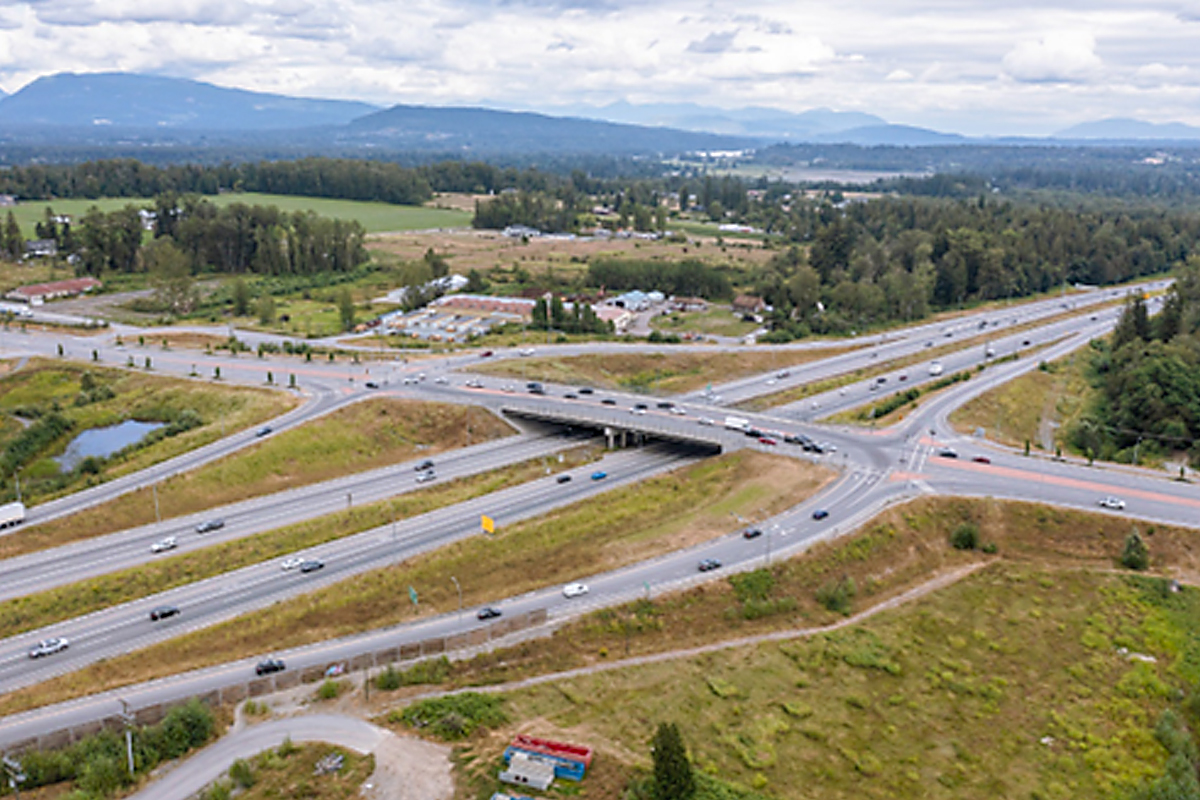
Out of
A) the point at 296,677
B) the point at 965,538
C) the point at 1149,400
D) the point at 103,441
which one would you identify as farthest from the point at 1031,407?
the point at 103,441

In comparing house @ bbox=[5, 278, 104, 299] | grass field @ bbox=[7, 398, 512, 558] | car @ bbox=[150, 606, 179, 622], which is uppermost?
house @ bbox=[5, 278, 104, 299]

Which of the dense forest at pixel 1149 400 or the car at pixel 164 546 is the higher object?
the dense forest at pixel 1149 400

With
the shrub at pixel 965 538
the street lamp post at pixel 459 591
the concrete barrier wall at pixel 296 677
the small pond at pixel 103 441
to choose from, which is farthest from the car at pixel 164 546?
the shrub at pixel 965 538

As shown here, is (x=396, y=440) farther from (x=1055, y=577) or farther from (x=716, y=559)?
(x=1055, y=577)

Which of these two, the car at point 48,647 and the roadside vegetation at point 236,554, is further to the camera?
the roadside vegetation at point 236,554

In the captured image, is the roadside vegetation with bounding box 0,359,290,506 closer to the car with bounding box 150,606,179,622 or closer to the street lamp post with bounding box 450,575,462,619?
the car with bounding box 150,606,179,622

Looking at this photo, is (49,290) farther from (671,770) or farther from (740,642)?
(671,770)

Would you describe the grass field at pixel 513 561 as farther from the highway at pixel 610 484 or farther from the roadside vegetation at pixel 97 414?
the roadside vegetation at pixel 97 414

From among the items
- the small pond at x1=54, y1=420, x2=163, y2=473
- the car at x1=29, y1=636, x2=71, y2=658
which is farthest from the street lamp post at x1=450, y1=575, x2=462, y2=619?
the small pond at x1=54, y1=420, x2=163, y2=473
